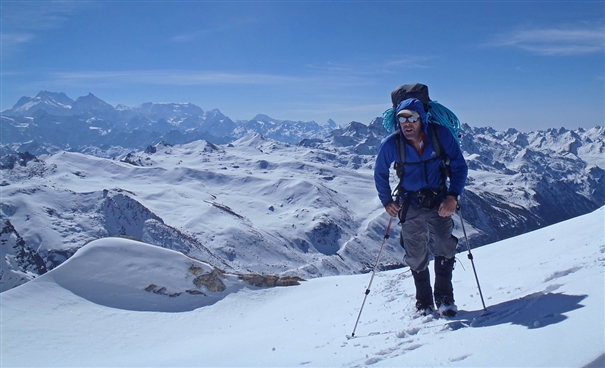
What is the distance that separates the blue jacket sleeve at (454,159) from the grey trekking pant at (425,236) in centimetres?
51

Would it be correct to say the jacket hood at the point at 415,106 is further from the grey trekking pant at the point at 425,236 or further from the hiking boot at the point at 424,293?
the hiking boot at the point at 424,293

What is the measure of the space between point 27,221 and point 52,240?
50.8 ft

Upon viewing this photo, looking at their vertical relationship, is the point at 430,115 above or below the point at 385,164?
above

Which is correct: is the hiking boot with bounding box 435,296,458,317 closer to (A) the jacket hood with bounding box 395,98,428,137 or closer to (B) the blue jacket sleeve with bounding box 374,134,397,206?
(B) the blue jacket sleeve with bounding box 374,134,397,206

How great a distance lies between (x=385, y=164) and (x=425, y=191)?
91 cm

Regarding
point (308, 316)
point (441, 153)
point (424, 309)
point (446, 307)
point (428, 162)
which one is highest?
point (441, 153)

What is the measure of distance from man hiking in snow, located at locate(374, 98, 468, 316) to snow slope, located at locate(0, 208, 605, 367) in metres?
0.84

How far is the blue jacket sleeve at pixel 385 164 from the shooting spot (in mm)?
7438

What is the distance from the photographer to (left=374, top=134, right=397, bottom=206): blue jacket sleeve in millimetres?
7438

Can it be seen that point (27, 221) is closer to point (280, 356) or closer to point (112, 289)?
point (112, 289)

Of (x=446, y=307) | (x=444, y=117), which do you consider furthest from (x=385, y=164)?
(x=446, y=307)

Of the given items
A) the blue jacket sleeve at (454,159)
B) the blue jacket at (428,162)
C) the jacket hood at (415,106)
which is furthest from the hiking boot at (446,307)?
the jacket hood at (415,106)

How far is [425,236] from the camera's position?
743cm

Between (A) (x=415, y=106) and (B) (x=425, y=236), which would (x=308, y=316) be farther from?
(A) (x=415, y=106)
